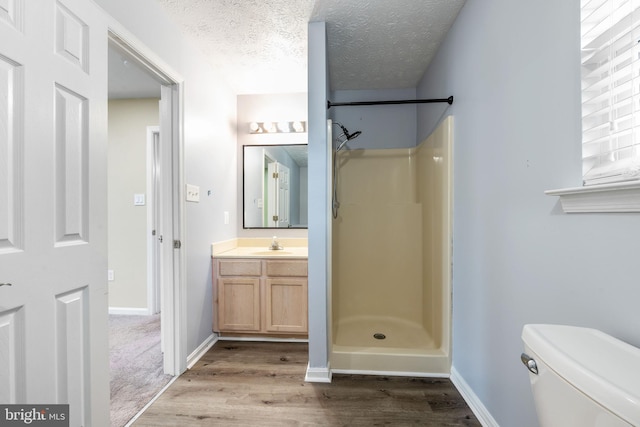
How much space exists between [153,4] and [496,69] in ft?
6.36

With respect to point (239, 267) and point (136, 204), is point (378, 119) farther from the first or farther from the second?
point (136, 204)

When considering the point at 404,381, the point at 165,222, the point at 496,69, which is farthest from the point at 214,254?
the point at 496,69

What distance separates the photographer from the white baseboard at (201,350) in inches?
81.9

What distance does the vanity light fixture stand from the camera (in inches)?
114

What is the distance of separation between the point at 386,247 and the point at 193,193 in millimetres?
1793

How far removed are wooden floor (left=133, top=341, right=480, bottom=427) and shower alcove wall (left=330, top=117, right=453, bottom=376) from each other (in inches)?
18.6

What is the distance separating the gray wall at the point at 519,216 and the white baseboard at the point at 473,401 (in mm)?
51

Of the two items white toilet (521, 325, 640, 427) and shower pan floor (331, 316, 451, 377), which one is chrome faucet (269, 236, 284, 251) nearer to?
shower pan floor (331, 316, 451, 377)

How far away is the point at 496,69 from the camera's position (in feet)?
4.47

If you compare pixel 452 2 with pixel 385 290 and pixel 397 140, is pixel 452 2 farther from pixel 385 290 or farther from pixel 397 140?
pixel 385 290

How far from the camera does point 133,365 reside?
81.3 inches

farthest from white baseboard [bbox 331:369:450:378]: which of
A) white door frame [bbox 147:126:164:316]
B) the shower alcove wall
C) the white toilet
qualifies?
white door frame [bbox 147:126:164:316]

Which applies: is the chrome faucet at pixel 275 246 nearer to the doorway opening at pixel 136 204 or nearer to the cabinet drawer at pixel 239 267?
the cabinet drawer at pixel 239 267

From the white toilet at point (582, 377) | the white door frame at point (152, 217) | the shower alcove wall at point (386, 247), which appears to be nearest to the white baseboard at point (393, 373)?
the shower alcove wall at point (386, 247)
